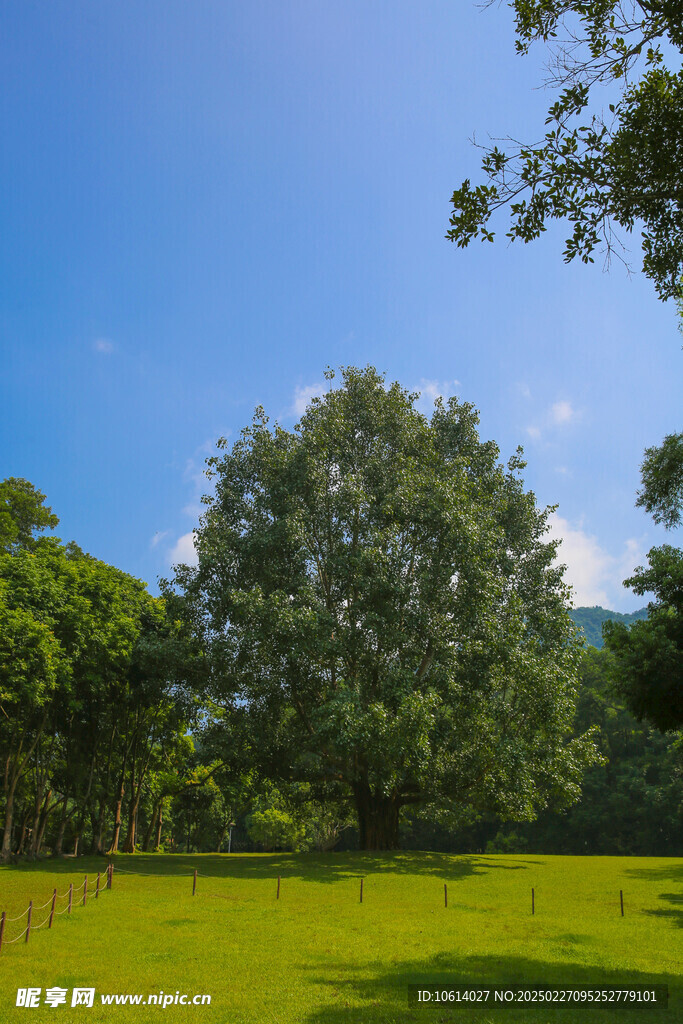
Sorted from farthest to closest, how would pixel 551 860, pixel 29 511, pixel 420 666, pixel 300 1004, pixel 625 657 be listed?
pixel 29 511, pixel 551 860, pixel 420 666, pixel 625 657, pixel 300 1004

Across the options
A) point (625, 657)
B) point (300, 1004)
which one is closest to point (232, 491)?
point (625, 657)

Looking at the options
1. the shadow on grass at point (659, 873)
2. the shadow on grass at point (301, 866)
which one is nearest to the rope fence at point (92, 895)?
the shadow on grass at point (301, 866)

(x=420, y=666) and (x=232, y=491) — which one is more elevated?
(x=232, y=491)

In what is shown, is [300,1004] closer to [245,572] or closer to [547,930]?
[547,930]

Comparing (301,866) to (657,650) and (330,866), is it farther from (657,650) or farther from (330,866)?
(657,650)

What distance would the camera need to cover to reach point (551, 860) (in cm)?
4056

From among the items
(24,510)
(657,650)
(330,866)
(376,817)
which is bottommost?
(330,866)

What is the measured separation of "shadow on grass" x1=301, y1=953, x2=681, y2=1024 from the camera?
1202 centimetres

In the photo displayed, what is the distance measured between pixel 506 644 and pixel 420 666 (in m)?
4.24

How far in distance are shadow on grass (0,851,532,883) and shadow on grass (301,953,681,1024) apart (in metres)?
13.8

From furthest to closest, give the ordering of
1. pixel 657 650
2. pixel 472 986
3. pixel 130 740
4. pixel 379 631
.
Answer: pixel 130 740, pixel 379 631, pixel 657 650, pixel 472 986

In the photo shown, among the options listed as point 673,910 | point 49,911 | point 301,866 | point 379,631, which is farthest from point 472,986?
point 301,866

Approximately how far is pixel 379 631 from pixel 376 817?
38.4 feet

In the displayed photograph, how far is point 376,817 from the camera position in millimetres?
36312
